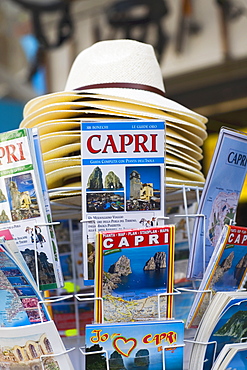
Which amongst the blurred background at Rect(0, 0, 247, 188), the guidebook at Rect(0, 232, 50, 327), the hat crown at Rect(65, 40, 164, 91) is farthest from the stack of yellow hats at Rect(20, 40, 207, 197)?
the blurred background at Rect(0, 0, 247, 188)

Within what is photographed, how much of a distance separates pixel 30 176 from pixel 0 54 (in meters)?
1.75

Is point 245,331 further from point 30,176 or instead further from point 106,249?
point 30,176

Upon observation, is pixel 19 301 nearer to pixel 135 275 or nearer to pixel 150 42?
pixel 135 275

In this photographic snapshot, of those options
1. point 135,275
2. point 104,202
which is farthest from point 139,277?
point 104,202

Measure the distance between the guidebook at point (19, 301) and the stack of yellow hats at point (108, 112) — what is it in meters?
0.22

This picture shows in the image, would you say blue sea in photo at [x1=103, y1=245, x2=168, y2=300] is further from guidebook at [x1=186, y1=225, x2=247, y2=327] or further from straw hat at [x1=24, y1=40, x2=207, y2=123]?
straw hat at [x1=24, y1=40, x2=207, y2=123]

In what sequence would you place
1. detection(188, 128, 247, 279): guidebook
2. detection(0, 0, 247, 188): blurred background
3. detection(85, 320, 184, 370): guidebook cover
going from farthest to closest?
detection(0, 0, 247, 188): blurred background, detection(188, 128, 247, 279): guidebook, detection(85, 320, 184, 370): guidebook cover

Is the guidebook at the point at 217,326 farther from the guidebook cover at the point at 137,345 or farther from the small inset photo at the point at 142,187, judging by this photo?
the small inset photo at the point at 142,187

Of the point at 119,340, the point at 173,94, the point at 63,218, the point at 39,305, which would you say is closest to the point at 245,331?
the point at 119,340

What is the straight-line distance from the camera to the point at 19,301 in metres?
0.73

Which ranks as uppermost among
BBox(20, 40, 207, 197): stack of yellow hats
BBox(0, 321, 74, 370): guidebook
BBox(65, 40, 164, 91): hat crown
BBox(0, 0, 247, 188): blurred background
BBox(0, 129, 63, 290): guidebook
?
BBox(0, 0, 247, 188): blurred background

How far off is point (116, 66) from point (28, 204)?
1.29 feet

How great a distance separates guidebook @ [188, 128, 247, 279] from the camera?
32.4 inches

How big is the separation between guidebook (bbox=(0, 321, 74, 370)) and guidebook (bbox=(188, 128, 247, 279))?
26 centimetres
